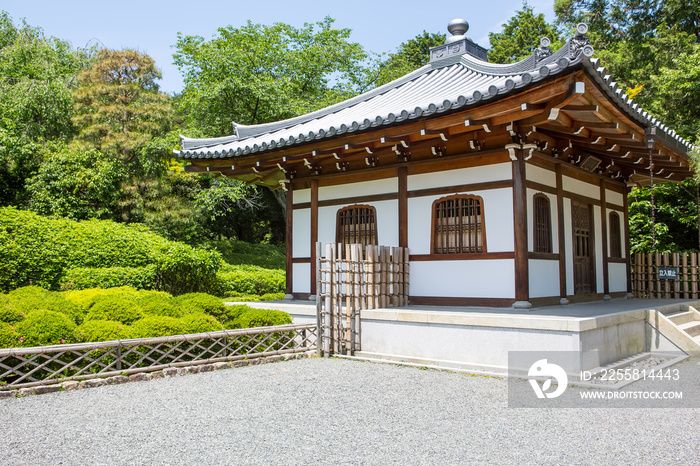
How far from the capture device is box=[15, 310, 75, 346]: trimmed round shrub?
589 centimetres

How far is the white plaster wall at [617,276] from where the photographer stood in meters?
11.7

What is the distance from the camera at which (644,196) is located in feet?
60.5

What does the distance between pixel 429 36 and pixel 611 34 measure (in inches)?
482

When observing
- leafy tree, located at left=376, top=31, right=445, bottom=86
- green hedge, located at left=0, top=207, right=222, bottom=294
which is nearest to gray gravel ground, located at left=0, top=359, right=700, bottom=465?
green hedge, located at left=0, top=207, right=222, bottom=294

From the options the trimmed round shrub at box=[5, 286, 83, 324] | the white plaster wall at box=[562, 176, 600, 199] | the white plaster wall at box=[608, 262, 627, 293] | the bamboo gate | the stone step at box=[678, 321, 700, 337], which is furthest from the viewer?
the white plaster wall at box=[608, 262, 627, 293]

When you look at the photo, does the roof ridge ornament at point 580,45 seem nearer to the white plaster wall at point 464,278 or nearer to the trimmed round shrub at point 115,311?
the white plaster wall at point 464,278

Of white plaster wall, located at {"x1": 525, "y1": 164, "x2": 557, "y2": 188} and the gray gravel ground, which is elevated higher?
white plaster wall, located at {"x1": 525, "y1": 164, "x2": 557, "y2": 188}

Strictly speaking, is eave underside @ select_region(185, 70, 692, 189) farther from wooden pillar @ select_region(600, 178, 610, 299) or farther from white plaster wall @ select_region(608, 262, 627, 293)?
white plaster wall @ select_region(608, 262, 627, 293)

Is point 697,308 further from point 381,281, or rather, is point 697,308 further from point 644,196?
point 644,196

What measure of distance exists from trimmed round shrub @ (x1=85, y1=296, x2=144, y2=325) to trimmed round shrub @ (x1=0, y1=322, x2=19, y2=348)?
51.4 inches

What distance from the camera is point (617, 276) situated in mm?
12031

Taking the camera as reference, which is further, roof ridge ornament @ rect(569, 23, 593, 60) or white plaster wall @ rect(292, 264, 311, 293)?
white plaster wall @ rect(292, 264, 311, 293)

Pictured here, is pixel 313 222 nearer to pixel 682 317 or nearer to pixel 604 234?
pixel 604 234

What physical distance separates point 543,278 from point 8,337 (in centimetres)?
752
